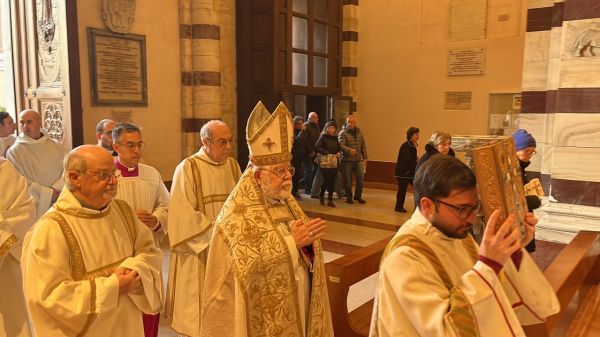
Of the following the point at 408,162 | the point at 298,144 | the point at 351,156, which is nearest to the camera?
the point at 408,162

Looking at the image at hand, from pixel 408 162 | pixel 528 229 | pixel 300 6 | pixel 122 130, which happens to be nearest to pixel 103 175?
pixel 122 130

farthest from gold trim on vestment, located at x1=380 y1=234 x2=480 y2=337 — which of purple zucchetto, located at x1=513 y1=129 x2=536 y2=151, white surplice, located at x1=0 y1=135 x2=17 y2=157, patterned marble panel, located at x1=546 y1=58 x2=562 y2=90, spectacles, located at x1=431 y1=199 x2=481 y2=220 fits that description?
white surplice, located at x1=0 y1=135 x2=17 y2=157

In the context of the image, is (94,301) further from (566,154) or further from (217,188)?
(566,154)

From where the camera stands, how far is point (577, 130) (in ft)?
16.9

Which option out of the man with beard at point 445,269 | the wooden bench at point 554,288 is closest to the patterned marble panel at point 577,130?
the wooden bench at point 554,288

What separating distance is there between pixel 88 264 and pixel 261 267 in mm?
788

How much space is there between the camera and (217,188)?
3.86 metres

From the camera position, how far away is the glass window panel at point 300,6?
1020 cm

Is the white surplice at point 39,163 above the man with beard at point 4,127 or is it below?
below

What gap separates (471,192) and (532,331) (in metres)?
1.39

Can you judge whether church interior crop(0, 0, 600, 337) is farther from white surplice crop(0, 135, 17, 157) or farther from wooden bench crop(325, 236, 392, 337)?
white surplice crop(0, 135, 17, 157)

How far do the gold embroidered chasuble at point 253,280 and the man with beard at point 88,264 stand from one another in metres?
0.30

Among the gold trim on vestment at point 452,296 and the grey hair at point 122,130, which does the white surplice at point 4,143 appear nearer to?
the grey hair at point 122,130

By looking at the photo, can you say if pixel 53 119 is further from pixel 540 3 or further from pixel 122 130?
pixel 540 3
